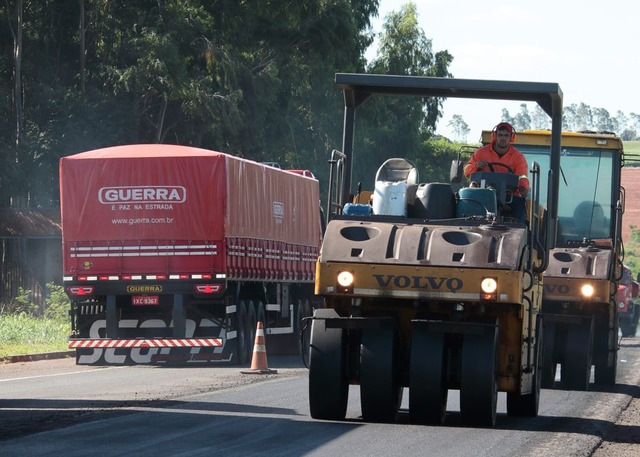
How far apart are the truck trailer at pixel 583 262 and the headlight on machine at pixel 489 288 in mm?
4746

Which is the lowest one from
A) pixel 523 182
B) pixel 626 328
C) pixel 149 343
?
pixel 626 328

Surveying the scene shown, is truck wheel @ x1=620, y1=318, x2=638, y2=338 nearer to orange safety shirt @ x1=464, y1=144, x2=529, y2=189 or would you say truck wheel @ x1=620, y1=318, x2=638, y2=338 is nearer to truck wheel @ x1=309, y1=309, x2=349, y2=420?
orange safety shirt @ x1=464, y1=144, x2=529, y2=189

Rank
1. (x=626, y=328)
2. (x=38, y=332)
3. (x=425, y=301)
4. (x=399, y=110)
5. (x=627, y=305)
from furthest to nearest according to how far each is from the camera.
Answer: (x=399, y=110) < (x=626, y=328) < (x=627, y=305) < (x=38, y=332) < (x=425, y=301)

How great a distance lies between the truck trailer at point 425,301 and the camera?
12.2 metres

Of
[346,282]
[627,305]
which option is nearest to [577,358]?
[346,282]

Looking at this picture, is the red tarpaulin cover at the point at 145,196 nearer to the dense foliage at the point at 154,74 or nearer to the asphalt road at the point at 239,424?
the asphalt road at the point at 239,424

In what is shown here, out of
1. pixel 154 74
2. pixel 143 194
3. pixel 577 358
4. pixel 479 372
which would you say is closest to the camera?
pixel 479 372

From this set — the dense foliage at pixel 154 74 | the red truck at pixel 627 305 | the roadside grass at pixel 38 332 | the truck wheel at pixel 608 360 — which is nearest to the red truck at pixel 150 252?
the roadside grass at pixel 38 332

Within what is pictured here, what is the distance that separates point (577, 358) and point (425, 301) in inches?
237

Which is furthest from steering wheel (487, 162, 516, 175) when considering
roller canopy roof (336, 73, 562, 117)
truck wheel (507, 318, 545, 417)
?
truck wheel (507, 318, 545, 417)

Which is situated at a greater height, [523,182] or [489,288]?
[523,182]

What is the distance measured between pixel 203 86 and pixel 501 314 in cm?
3386

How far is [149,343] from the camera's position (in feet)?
73.9

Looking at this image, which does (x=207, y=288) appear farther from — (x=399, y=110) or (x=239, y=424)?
(x=399, y=110)
